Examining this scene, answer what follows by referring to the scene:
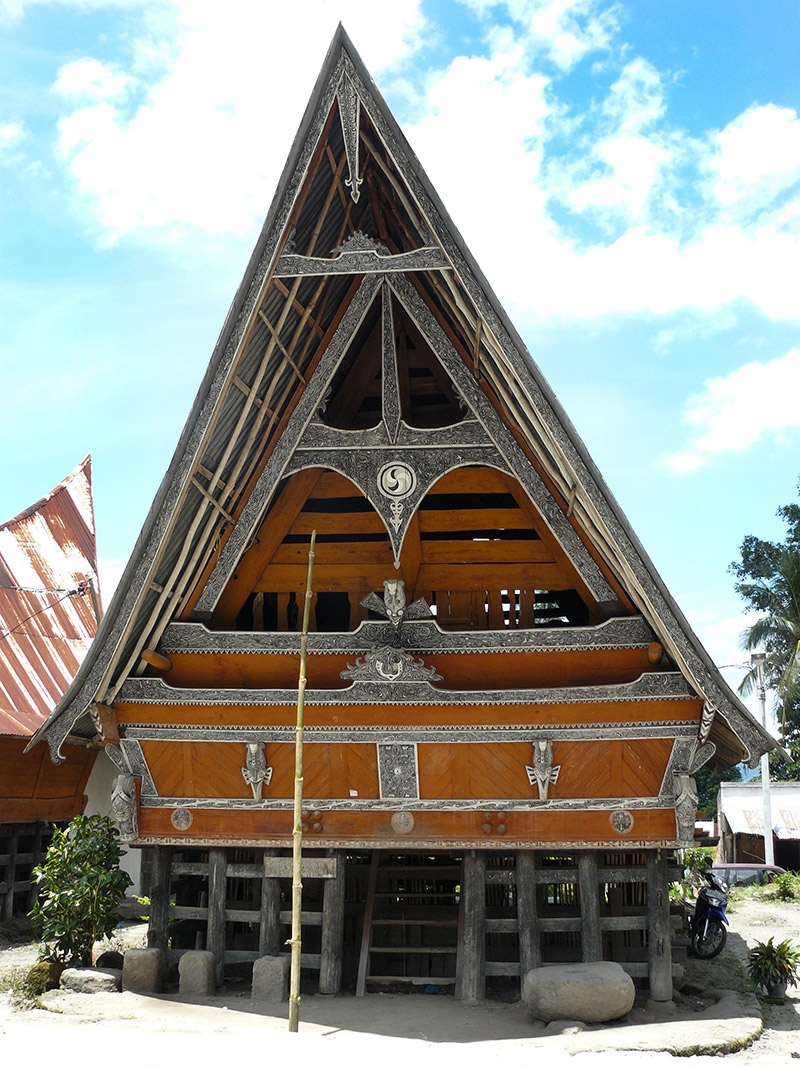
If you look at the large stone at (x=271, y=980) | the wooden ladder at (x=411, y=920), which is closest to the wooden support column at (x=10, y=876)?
the wooden ladder at (x=411, y=920)

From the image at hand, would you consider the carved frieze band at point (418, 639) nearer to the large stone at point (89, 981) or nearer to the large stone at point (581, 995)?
the large stone at point (581, 995)

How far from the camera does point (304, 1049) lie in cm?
744

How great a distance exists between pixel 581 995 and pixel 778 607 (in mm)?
25749

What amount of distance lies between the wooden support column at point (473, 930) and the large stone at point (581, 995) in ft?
3.43

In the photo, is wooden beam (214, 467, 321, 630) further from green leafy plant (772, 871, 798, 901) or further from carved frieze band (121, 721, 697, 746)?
green leafy plant (772, 871, 798, 901)

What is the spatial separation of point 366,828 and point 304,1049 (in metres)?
2.84

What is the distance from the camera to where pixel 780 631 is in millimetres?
30922

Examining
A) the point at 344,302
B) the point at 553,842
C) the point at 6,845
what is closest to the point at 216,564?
the point at 344,302

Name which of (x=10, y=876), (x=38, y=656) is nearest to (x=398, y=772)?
(x=10, y=876)

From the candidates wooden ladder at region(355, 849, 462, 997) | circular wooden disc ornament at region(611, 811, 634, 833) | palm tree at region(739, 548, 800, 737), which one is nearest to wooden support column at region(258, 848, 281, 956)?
wooden ladder at region(355, 849, 462, 997)

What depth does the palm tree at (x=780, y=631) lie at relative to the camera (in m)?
30.5

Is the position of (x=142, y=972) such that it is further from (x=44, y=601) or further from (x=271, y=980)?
(x=44, y=601)

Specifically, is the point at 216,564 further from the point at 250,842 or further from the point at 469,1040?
the point at 469,1040

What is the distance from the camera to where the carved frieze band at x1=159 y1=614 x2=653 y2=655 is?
9.68 metres
